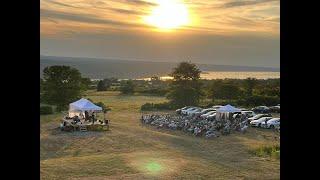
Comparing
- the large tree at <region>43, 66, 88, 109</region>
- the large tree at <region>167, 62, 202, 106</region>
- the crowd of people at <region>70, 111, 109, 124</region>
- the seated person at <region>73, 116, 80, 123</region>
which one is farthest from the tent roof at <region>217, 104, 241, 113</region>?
the large tree at <region>43, 66, 88, 109</region>

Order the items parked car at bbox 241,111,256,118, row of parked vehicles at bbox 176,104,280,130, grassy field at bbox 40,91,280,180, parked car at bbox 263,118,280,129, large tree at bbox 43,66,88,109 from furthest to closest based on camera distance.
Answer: large tree at bbox 43,66,88,109 < parked car at bbox 241,111,256,118 < row of parked vehicles at bbox 176,104,280,130 < grassy field at bbox 40,91,280,180 < parked car at bbox 263,118,280,129

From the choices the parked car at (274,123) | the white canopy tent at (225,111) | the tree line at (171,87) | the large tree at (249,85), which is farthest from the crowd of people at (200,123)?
the parked car at (274,123)

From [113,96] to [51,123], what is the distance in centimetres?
171

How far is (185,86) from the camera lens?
770 centimetres

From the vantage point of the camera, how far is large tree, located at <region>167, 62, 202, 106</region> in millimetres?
7613

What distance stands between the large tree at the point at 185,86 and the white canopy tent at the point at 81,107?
57.7 inches

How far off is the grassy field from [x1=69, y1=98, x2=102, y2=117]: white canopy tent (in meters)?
0.28

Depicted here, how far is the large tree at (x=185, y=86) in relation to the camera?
761cm

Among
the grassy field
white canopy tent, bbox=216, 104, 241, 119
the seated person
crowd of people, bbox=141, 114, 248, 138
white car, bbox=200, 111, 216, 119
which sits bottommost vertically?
the grassy field

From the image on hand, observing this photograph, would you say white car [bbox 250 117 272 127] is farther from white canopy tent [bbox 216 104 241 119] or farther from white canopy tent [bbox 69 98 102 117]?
white canopy tent [bbox 69 98 102 117]

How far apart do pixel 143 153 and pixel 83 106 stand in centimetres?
182
